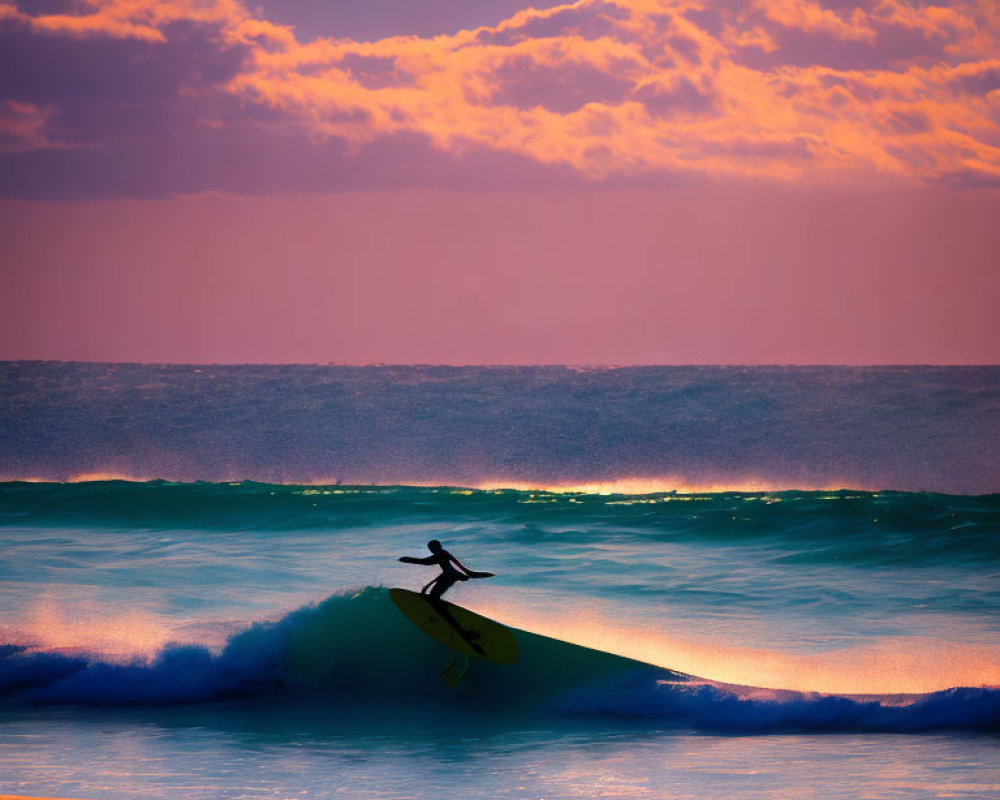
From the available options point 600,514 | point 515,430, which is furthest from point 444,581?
point 515,430

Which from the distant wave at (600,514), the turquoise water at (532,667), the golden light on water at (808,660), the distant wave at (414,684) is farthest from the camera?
the distant wave at (600,514)

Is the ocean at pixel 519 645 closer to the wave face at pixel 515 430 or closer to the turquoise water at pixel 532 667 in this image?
the turquoise water at pixel 532 667

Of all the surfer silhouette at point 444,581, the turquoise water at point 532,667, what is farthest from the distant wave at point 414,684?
the surfer silhouette at point 444,581

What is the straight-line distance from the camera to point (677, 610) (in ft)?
38.9

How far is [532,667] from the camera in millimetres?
9727

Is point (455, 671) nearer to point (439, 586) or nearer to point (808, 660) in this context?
point (439, 586)

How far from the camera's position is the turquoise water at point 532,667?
7.00 metres

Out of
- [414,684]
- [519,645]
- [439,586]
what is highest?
[439,586]

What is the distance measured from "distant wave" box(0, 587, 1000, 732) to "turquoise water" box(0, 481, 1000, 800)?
0.02 metres

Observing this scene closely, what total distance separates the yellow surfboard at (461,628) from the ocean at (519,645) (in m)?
0.24

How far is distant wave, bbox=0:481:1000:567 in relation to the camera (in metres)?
16.0

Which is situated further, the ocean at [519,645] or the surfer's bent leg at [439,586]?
the surfer's bent leg at [439,586]

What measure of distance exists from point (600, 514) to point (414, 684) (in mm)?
9653

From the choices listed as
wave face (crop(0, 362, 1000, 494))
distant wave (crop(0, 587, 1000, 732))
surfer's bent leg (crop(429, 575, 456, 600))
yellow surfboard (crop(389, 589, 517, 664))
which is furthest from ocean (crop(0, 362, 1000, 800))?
wave face (crop(0, 362, 1000, 494))
